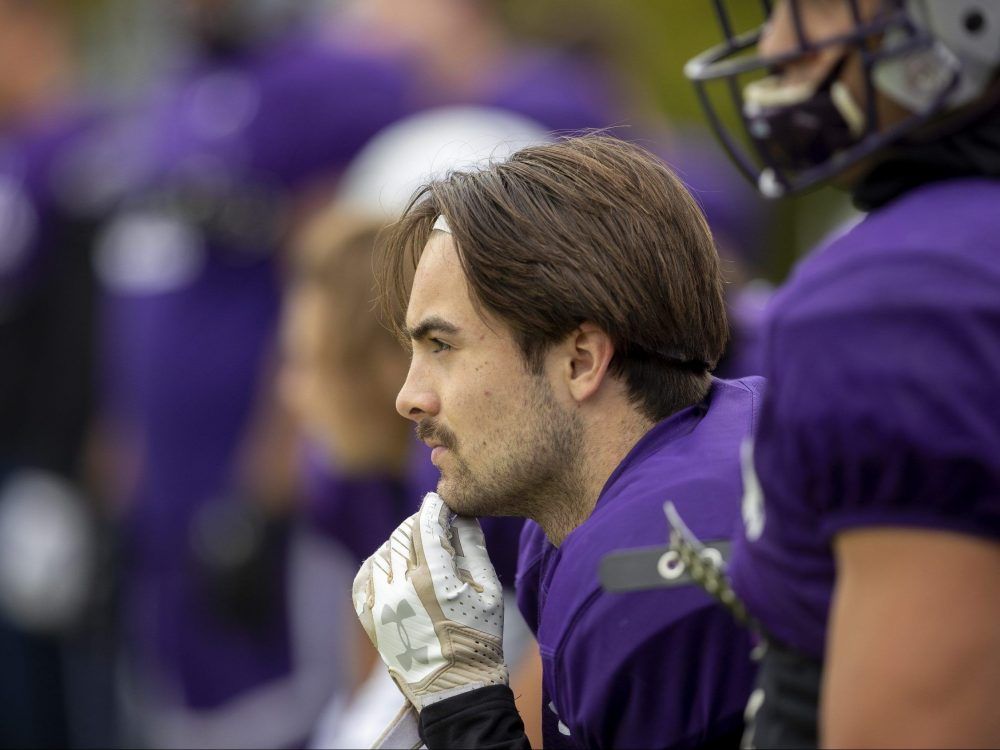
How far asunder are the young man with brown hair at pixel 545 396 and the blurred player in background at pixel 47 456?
3371 mm

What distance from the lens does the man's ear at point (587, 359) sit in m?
2.45

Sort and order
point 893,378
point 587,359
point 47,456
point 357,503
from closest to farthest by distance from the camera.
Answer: point 893,378, point 587,359, point 357,503, point 47,456

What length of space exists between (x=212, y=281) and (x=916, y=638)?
12.6 ft

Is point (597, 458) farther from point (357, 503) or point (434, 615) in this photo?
point (357, 503)

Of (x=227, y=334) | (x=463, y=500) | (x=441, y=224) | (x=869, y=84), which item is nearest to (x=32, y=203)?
(x=227, y=334)

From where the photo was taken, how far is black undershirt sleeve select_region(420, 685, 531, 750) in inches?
92.3

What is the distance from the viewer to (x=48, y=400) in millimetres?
5699

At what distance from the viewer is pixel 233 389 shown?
205 inches

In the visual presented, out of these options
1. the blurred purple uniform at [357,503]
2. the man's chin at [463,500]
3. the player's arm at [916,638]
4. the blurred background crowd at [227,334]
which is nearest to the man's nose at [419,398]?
the man's chin at [463,500]

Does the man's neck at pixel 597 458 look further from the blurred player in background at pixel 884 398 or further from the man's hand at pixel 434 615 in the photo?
the blurred player in background at pixel 884 398

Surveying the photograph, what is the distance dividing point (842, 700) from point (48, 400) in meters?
4.41

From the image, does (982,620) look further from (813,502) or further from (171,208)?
(171,208)

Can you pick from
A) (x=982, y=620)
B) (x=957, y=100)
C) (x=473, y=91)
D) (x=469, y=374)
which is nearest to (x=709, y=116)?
(x=957, y=100)

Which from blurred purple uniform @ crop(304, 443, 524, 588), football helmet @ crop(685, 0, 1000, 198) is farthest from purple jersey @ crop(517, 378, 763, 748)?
blurred purple uniform @ crop(304, 443, 524, 588)
